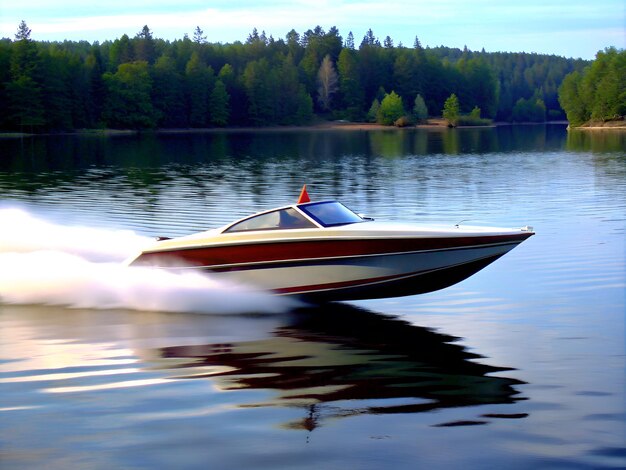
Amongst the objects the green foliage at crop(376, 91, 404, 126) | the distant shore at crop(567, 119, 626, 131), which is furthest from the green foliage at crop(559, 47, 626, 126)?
the green foliage at crop(376, 91, 404, 126)

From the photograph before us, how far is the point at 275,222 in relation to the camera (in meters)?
15.4

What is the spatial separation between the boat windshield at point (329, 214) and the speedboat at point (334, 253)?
0.05 ft

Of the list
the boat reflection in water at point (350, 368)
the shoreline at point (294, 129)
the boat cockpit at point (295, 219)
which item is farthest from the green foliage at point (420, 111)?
the boat reflection in water at point (350, 368)

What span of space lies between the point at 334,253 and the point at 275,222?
43.9 inches

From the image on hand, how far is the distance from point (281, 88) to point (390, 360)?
582 ft

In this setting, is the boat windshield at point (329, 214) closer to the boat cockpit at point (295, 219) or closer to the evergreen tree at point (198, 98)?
the boat cockpit at point (295, 219)

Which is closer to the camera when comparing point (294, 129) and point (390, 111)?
point (294, 129)

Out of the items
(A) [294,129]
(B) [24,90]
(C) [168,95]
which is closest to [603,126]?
(A) [294,129]

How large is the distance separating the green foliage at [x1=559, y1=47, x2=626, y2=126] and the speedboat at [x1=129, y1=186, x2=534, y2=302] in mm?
150142

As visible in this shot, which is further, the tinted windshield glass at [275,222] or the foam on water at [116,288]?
the foam on water at [116,288]

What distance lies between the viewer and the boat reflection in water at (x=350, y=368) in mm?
10516

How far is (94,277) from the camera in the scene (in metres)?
16.6

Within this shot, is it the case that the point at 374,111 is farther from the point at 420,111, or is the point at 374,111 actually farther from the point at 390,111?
the point at 420,111

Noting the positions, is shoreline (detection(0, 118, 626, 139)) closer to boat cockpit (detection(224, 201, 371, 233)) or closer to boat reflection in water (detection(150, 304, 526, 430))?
boat cockpit (detection(224, 201, 371, 233))
